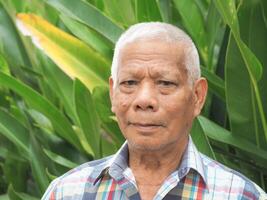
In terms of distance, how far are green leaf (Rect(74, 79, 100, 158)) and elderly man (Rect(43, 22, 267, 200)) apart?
0.87 metres

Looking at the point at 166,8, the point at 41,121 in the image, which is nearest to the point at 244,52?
the point at 166,8

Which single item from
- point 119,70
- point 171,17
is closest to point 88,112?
point 171,17

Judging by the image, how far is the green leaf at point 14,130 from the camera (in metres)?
3.36

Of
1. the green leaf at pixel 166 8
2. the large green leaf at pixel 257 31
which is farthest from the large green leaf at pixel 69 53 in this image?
the large green leaf at pixel 257 31

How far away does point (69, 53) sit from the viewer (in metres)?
3.21

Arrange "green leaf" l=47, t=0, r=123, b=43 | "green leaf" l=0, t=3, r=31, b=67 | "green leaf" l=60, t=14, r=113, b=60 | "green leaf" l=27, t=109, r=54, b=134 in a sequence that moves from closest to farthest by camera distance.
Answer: "green leaf" l=47, t=0, r=123, b=43 < "green leaf" l=60, t=14, r=113, b=60 < "green leaf" l=27, t=109, r=54, b=134 < "green leaf" l=0, t=3, r=31, b=67

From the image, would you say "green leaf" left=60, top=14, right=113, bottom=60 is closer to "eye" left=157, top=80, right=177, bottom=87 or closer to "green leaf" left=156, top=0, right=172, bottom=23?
"green leaf" left=156, top=0, right=172, bottom=23

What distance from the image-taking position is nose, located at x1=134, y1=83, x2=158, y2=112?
196 cm

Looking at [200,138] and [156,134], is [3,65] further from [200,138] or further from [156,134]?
[156,134]

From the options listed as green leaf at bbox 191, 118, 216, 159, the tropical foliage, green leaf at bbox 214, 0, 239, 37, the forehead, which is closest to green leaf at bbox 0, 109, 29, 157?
the tropical foliage

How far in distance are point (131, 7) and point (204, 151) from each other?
84 cm

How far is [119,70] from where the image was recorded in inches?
80.6

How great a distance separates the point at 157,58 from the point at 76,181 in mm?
343

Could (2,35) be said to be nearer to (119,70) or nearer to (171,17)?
(171,17)
